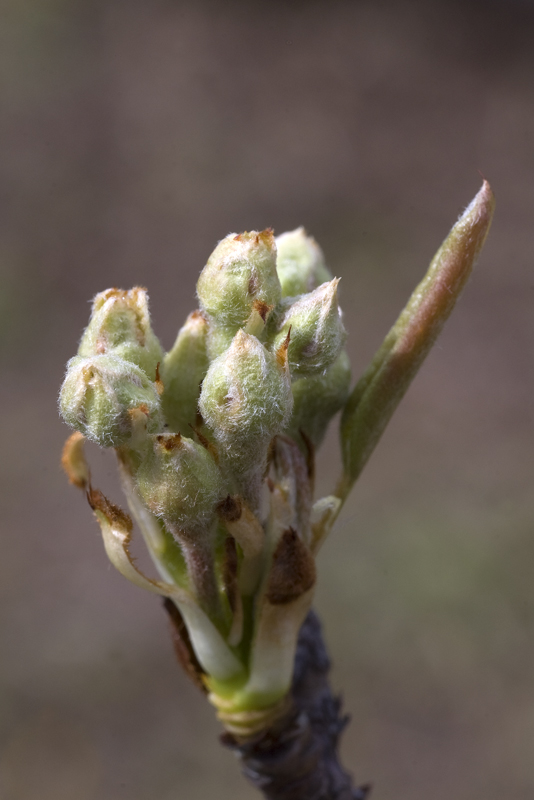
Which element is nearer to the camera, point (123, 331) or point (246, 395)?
point (246, 395)

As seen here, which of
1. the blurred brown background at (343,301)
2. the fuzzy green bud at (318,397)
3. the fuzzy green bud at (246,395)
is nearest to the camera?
the fuzzy green bud at (246,395)

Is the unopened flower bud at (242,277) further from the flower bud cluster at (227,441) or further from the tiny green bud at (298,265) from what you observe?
the tiny green bud at (298,265)

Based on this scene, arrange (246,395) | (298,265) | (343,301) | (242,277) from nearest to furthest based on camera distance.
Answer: (246,395) < (242,277) < (298,265) < (343,301)

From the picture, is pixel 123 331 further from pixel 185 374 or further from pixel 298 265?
pixel 298 265

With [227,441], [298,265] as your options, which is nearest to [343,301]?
[298,265]

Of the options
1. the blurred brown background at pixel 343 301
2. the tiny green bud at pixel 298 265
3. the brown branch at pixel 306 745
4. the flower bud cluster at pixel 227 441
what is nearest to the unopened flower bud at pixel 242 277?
the flower bud cluster at pixel 227 441

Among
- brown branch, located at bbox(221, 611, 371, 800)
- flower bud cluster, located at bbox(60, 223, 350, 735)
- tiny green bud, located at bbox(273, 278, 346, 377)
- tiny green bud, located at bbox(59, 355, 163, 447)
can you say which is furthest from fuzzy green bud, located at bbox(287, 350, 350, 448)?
brown branch, located at bbox(221, 611, 371, 800)

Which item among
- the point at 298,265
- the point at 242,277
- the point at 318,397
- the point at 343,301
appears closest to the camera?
the point at 242,277
